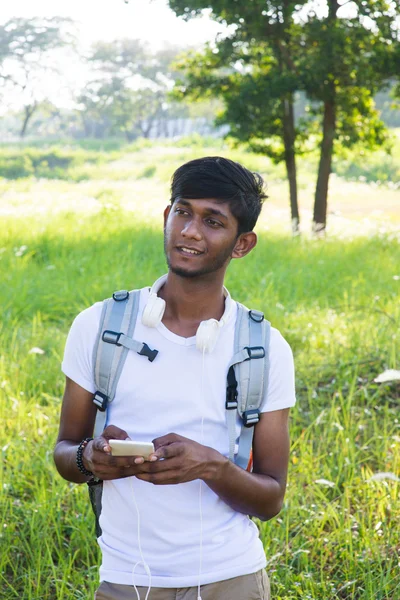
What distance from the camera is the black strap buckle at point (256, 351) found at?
224 centimetres

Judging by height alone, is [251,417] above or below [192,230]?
below

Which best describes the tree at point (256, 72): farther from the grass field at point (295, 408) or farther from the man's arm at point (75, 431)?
the man's arm at point (75, 431)

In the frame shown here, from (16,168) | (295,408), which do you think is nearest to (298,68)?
(295,408)

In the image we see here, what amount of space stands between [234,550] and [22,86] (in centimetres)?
5993

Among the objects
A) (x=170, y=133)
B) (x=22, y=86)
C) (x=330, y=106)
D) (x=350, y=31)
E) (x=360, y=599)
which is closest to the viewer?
(x=360, y=599)

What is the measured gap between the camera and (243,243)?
8.14 feet

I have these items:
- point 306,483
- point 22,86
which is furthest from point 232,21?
point 22,86

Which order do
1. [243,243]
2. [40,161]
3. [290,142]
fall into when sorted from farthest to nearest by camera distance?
[40,161], [290,142], [243,243]

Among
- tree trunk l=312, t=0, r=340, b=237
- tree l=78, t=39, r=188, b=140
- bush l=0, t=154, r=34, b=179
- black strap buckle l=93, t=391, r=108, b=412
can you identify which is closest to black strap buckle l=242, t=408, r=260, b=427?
black strap buckle l=93, t=391, r=108, b=412

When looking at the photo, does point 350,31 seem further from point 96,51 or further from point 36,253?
point 96,51

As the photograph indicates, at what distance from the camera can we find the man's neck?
237cm

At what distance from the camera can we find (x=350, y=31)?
13906 mm

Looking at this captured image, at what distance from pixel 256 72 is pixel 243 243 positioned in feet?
49.2

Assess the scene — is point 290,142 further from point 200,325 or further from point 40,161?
point 40,161
